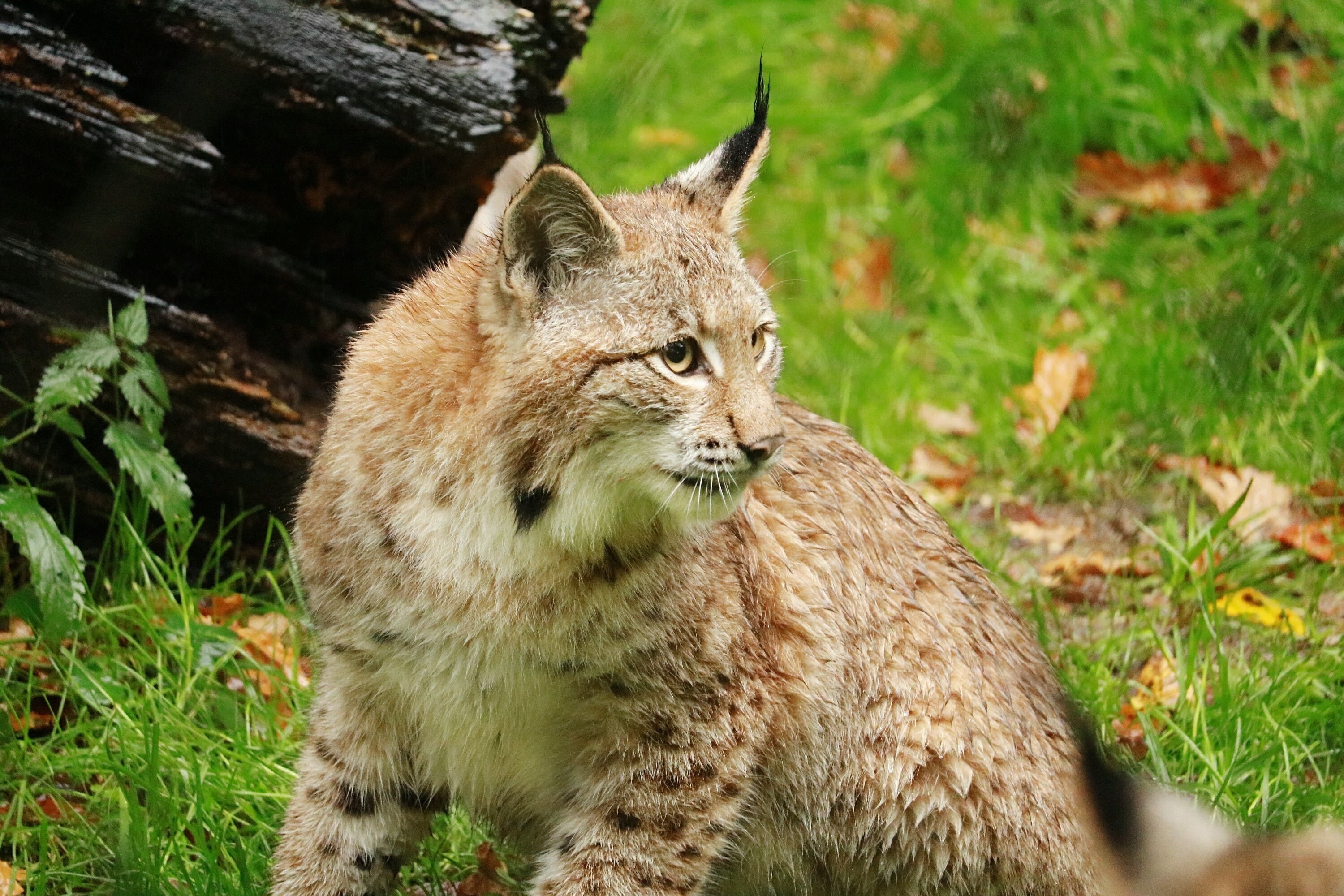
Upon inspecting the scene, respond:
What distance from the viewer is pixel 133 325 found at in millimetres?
3787

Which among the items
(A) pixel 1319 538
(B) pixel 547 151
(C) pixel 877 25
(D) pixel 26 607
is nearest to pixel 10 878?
(D) pixel 26 607

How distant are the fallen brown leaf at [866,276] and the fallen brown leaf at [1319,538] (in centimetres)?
226

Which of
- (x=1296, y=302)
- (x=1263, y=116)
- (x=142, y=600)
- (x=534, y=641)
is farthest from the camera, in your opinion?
(x=1263, y=116)

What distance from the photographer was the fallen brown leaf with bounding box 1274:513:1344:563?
4.65 meters

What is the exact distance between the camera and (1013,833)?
11.0 ft

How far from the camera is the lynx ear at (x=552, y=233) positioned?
2875 millimetres

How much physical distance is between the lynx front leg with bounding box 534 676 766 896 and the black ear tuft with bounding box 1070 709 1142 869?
1329 mm

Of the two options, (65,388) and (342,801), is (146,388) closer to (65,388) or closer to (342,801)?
(65,388)

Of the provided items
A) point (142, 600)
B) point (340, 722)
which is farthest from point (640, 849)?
point (142, 600)

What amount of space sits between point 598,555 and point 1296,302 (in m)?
3.63

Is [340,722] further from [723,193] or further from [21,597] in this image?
[723,193]

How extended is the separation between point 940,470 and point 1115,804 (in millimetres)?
3726

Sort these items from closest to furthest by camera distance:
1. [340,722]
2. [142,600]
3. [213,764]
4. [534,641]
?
[534,641], [340,722], [213,764], [142,600]

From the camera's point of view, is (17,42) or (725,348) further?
(17,42)
